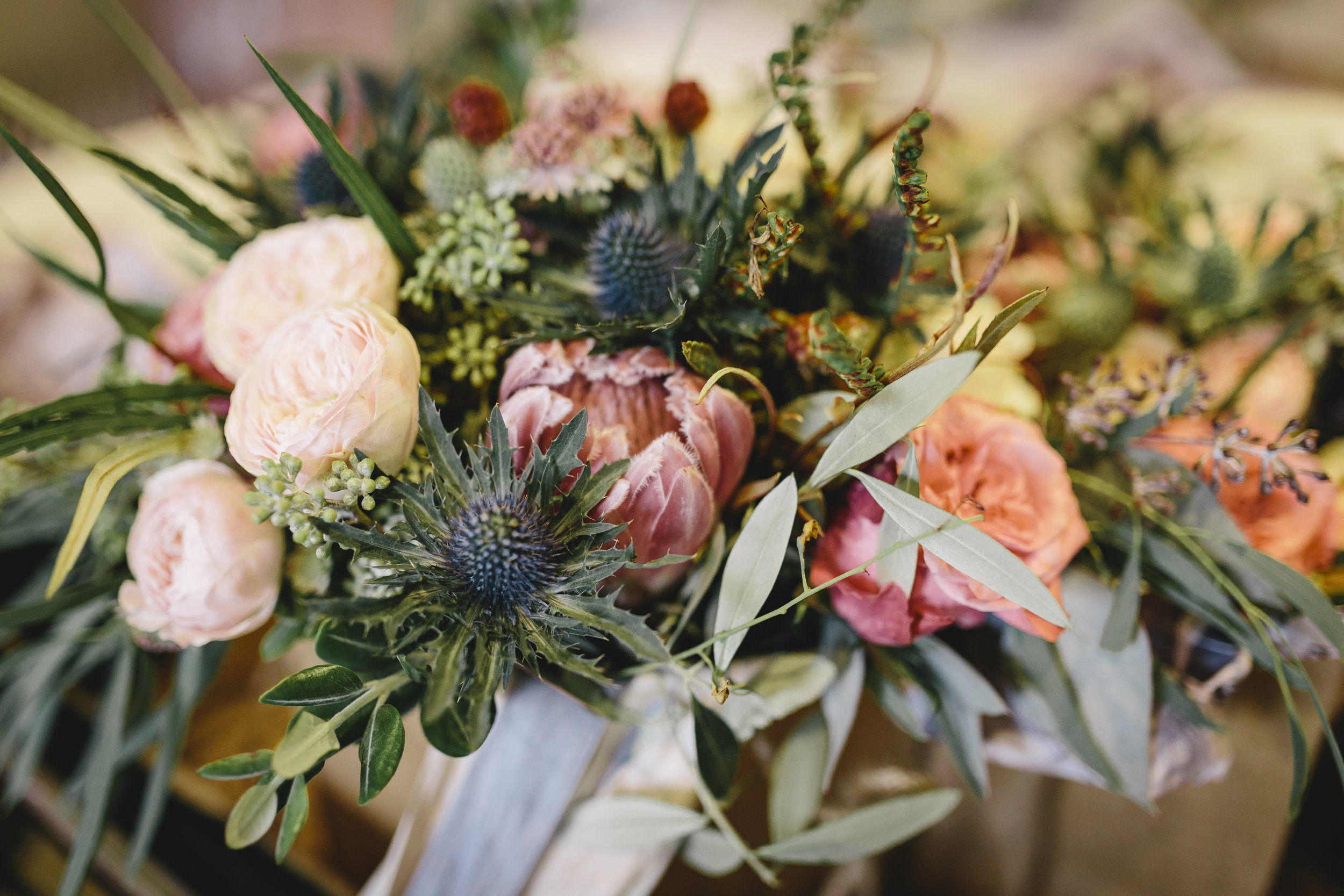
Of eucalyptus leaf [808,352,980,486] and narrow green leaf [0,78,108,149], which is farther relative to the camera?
narrow green leaf [0,78,108,149]

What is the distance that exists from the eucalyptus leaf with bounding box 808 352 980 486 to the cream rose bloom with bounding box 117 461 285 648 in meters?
0.34

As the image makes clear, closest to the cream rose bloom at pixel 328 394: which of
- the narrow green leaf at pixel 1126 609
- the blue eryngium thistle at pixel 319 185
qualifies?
the blue eryngium thistle at pixel 319 185

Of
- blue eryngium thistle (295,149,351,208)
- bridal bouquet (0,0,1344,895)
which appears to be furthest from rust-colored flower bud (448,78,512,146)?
blue eryngium thistle (295,149,351,208)

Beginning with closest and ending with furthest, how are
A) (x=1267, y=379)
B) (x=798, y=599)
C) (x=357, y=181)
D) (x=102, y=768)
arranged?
(x=798, y=599) → (x=357, y=181) → (x=102, y=768) → (x=1267, y=379)

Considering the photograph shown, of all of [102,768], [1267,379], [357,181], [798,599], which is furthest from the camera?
[1267,379]

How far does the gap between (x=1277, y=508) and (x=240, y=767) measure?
25.8 inches

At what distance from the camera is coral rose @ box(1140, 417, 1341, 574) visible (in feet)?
1.55

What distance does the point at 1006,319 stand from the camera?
0.35m

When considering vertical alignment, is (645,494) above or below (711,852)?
above

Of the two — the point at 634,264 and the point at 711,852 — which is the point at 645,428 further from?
the point at 711,852

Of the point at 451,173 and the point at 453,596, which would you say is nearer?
the point at 453,596

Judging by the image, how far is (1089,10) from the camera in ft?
5.05

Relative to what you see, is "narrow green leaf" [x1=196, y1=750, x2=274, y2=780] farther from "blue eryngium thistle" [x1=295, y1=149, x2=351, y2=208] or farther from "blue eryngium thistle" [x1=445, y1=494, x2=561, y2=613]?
"blue eryngium thistle" [x1=295, y1=149, x2=351, y2=208]

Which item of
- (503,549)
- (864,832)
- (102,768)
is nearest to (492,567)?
(503,549)
